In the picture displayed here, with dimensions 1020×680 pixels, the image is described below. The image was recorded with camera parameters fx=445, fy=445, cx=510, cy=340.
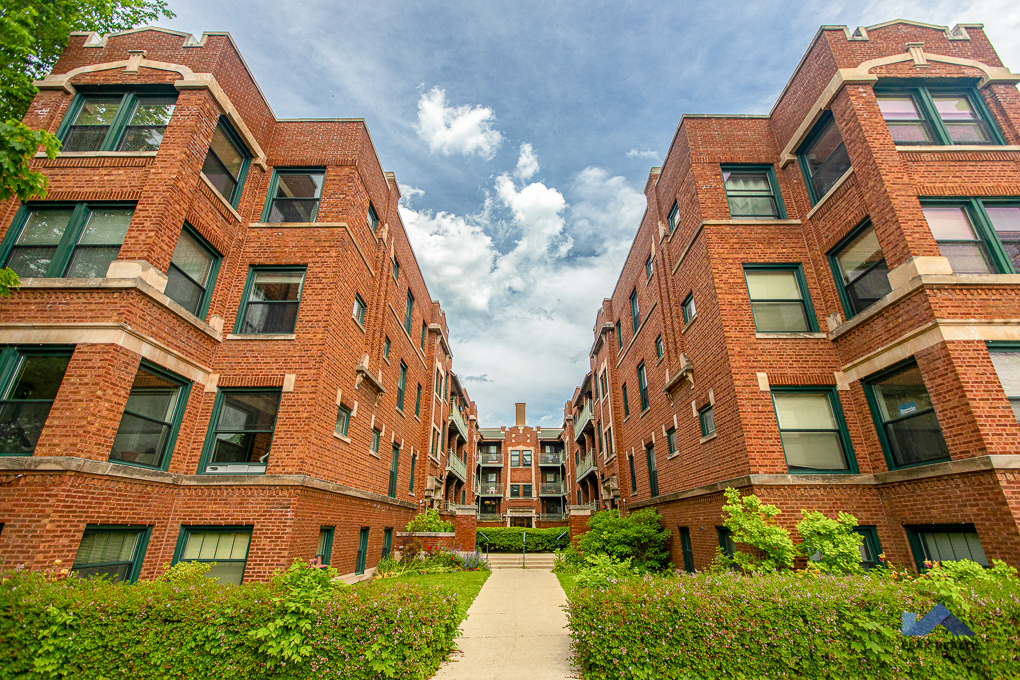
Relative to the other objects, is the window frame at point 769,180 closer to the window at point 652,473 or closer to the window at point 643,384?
the window at point 643,384

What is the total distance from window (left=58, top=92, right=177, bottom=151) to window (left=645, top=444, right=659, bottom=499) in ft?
58.3

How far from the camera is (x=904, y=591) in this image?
5223 mm

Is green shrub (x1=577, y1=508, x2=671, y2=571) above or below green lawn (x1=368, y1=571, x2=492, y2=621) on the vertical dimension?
above

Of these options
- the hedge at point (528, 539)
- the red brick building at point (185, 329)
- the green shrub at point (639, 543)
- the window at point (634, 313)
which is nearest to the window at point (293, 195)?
the red brick building at point (185, 329)

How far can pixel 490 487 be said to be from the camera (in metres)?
49.0

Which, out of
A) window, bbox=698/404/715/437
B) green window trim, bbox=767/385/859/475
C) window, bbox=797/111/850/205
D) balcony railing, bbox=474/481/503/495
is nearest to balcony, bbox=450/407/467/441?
balcony railing, bbox=474/481/503/495

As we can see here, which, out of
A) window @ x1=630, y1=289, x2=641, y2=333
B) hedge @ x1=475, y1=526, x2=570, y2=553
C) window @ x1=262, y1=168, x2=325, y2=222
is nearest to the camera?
window @ x1=262, y1=168, x2=325, y2=222

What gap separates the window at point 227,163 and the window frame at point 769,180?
13.6 metres

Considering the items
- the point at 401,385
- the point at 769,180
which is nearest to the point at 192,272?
the point at 401,385

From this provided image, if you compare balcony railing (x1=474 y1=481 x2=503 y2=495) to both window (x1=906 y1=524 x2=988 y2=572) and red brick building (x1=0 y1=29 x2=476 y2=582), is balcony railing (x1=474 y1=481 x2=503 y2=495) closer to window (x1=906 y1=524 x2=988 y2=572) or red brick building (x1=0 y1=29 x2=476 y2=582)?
red brick building (x1=0 y1=29 x2=476 y2=582)

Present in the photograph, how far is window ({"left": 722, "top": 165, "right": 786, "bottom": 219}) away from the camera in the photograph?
41.3 feet

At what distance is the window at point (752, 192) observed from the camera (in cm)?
1259

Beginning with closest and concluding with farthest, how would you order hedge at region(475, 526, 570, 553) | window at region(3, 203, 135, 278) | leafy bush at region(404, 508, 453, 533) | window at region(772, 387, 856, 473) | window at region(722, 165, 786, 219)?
window at region(3, 203, 135, 278), window at region(772, 387, 856, 473), window at region(722, 165, 786, 219), leafy bush at region(404, 508, 453, 533), hedge at region(475, 526, 570, 553)

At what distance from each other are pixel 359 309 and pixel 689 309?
10377 millimetres
